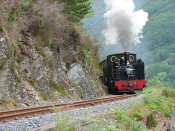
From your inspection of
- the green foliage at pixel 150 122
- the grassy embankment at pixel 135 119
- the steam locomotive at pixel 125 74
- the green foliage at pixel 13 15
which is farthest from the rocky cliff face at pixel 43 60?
the green foliage at pixel 150 122

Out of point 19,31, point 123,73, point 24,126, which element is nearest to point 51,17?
point 19,31

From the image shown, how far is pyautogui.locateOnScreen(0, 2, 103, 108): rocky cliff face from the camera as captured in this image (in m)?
10.1

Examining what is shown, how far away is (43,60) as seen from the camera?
12953mm

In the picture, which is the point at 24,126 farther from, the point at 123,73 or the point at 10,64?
the point at 123,73

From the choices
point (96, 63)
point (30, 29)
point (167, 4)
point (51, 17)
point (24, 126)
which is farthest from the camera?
point (167, 4)

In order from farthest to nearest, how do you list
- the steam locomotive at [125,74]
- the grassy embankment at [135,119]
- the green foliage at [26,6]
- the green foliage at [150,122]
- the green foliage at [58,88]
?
1. the steam locomotive at [125,74]
2. the green foliage at [58,88]
3. the green foliage at [26,6]
4. the green foliage at [150,122]
5. the grassy embankment at [135,119]

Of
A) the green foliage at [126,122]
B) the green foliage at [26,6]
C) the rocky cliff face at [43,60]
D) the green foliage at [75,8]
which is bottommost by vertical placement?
the green foliage at [126,122]

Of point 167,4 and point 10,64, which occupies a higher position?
point 167,4

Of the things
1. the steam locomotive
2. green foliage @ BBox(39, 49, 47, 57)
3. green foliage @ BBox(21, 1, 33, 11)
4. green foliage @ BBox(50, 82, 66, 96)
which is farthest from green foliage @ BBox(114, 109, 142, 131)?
the steam locomotive

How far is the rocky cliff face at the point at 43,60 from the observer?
1012 cm

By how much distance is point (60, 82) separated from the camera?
549 inches

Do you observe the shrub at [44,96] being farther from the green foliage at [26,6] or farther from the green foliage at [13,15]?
the green foliage at [26,6]

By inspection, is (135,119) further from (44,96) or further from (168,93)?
(168,93)

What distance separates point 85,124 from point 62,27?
37.6 ft
